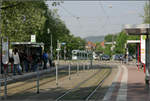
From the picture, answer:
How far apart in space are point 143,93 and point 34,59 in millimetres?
17318

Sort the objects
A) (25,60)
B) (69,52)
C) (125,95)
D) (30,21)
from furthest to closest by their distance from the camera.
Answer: (69,52) < (30,21) < (25,60) < (125,95)

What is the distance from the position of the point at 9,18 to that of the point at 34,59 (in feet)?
13.9

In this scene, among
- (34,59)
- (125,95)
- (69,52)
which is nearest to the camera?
(125,95)

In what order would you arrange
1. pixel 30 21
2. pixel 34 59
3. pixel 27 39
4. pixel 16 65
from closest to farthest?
pixel 16 65 < pixel 34 59 < pixel 30 21 < pixel 27 39

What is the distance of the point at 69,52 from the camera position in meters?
68.8

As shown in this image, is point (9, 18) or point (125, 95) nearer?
point (125, 95)

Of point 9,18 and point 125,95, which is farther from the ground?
point 9,18

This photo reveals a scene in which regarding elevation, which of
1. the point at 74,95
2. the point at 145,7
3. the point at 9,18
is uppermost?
the point at 145,7

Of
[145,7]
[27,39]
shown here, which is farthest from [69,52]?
[27,39]

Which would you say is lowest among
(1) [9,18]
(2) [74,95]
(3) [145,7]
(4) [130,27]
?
(2) [74,95]

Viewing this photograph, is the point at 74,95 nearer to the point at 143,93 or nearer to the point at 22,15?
the point at 143,93

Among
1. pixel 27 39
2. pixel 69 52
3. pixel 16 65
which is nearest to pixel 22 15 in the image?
pixel 16 65

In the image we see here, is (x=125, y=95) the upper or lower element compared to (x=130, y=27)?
lower

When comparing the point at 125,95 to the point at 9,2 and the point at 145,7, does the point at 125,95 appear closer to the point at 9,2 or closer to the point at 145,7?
the point at 9,2
